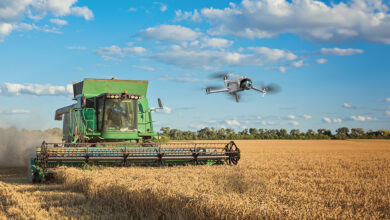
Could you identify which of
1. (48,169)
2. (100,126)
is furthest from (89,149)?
(100,126)

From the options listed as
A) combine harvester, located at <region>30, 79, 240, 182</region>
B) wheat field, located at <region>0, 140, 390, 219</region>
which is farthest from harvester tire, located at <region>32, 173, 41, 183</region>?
wheat field, located at <region>0, 140, 390, 219</region>

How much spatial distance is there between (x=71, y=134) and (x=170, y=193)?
25.8ft

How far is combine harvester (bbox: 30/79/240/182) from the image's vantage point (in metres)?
9.64

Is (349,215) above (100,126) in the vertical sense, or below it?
below

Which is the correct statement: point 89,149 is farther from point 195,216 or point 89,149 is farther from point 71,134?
point 195,216

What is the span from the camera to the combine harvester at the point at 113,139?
31.6ft

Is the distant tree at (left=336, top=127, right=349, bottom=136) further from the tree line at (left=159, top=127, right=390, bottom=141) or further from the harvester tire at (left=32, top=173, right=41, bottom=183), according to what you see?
the harvester tire at (left=32, top=173, right=41, bottom=183)

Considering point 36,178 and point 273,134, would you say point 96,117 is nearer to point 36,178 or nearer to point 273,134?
point 36,178

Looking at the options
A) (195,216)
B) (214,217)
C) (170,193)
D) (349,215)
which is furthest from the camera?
(170,193)

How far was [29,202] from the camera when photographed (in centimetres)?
661

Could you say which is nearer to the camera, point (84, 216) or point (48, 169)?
point (84, 216)

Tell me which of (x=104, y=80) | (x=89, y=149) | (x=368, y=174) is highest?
(x=104, y=80)

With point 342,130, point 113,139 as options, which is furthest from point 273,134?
point 113,139

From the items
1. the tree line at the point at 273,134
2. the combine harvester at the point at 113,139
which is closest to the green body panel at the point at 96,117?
the combine harvester at the point at 113,139
